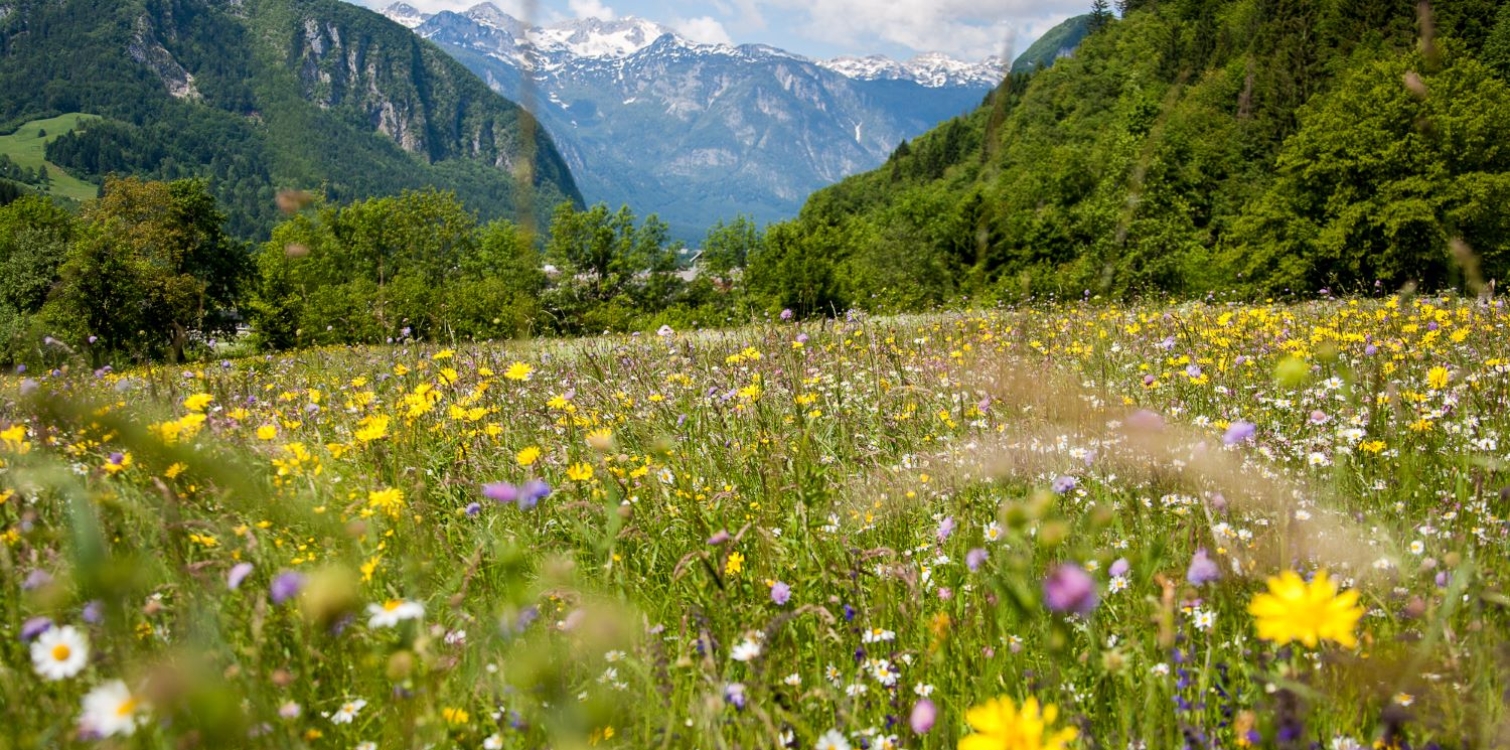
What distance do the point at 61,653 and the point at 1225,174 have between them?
6656 cm

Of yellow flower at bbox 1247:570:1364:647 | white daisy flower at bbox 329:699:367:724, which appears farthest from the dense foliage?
yellow flower at bbox 1247:570:1364:647

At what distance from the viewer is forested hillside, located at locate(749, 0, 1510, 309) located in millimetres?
29797

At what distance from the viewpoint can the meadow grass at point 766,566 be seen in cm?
135

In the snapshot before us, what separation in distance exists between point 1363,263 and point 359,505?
39563 millimetres

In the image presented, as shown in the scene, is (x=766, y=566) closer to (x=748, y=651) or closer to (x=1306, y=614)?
(x=748, y=651)

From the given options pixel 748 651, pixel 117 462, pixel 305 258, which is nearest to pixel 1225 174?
pixel 305 258

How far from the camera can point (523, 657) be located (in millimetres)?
1633

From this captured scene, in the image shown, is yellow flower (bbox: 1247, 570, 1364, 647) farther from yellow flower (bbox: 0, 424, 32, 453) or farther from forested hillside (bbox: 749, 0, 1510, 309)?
forested hillside (bbox: 749, 0, 1510, 309)

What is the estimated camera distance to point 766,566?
7.05 feet

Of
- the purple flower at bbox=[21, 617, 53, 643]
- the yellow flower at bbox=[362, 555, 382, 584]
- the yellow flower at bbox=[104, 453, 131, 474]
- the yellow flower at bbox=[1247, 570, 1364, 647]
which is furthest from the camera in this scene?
A: the yellow flower at bbox=[104, 453, 131, 474]

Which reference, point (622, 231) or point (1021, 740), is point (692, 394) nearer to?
point (1021, 740)

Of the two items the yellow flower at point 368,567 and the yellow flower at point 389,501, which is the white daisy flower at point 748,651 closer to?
the yellow flower at point 368,567

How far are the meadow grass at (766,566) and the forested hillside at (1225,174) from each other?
1.91 metres

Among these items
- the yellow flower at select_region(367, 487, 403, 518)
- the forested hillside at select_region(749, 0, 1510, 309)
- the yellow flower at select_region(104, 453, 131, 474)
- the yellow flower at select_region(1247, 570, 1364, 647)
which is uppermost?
the forested hillside at select_region(749, 0, 1510, 309)
